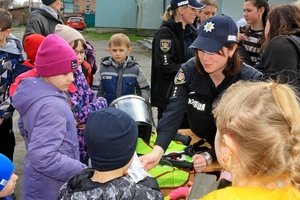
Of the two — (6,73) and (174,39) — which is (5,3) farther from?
(174,39)

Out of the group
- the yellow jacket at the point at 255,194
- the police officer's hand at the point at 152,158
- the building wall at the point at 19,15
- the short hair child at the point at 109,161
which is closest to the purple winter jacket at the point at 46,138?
the police officer's hand at the point at 152,158

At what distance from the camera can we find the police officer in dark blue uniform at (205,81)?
9.26 ft

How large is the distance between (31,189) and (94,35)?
29.5 m

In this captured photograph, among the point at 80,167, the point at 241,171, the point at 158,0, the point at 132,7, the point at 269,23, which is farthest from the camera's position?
the point at 132,7

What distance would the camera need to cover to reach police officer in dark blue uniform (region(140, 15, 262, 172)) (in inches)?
111

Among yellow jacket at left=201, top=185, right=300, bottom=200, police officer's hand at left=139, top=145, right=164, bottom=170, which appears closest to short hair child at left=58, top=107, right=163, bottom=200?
yellow jacket at left=201, top=185, right=300, bottom=200

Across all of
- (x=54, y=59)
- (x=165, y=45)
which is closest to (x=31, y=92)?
(x=54, y=59)

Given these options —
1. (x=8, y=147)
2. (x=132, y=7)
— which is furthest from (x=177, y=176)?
(x=132, y=7)

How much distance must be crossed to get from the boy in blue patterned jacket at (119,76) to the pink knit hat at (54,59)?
183 centimetres

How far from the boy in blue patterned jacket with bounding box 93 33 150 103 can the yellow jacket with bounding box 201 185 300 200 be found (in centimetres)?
320

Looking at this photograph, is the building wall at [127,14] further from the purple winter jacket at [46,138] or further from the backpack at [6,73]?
the purple winter jacket at [46,138]

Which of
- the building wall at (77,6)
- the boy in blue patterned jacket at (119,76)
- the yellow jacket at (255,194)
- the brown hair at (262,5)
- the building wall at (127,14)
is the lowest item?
the building wall at (77,6)

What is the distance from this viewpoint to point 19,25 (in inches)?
1858

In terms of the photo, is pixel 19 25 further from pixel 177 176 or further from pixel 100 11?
pixel 177 176
